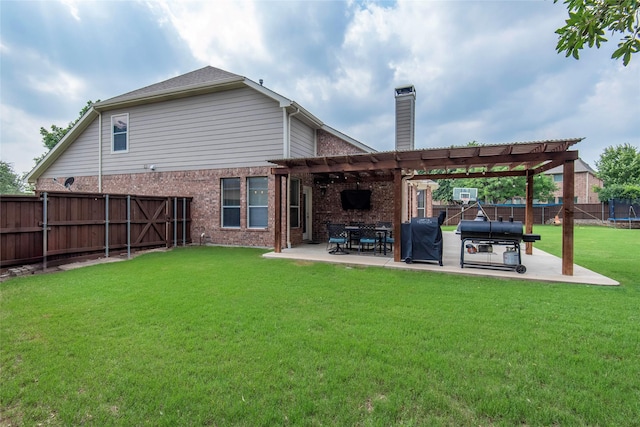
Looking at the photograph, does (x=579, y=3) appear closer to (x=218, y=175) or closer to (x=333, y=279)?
(x=333, y=279)

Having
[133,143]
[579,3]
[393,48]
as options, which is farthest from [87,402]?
[393,48]

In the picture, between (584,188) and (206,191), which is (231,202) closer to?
(206,191)

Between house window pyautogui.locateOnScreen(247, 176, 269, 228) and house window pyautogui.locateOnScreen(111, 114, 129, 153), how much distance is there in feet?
19.6

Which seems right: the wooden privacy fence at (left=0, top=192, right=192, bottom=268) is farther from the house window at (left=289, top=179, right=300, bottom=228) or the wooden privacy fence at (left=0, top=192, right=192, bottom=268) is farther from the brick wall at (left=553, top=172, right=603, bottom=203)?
the brick wall at (left=553, top=172, right=603, bottom=203)

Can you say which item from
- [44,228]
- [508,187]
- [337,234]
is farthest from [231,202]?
[508,187]

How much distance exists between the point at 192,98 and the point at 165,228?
4828 millimetres

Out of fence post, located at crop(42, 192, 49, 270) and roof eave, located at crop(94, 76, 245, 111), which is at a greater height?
roof eave, located at crop(94, 76, 245, 111)

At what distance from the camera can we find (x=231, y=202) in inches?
423

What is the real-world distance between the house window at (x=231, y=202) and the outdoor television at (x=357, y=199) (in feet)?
12.8

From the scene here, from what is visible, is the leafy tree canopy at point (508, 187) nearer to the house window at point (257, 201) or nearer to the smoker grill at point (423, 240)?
the smoker grill at point (423, 240)

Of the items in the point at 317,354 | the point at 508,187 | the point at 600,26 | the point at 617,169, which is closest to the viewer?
the point at 600,26

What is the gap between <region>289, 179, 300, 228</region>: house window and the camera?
10.3m

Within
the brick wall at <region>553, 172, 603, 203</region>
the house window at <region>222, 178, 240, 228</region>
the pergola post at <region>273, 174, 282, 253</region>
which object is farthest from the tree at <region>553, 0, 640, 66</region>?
the brick wall at <region>553, 172, 603, 203</region>

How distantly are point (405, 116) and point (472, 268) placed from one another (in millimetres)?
6291
